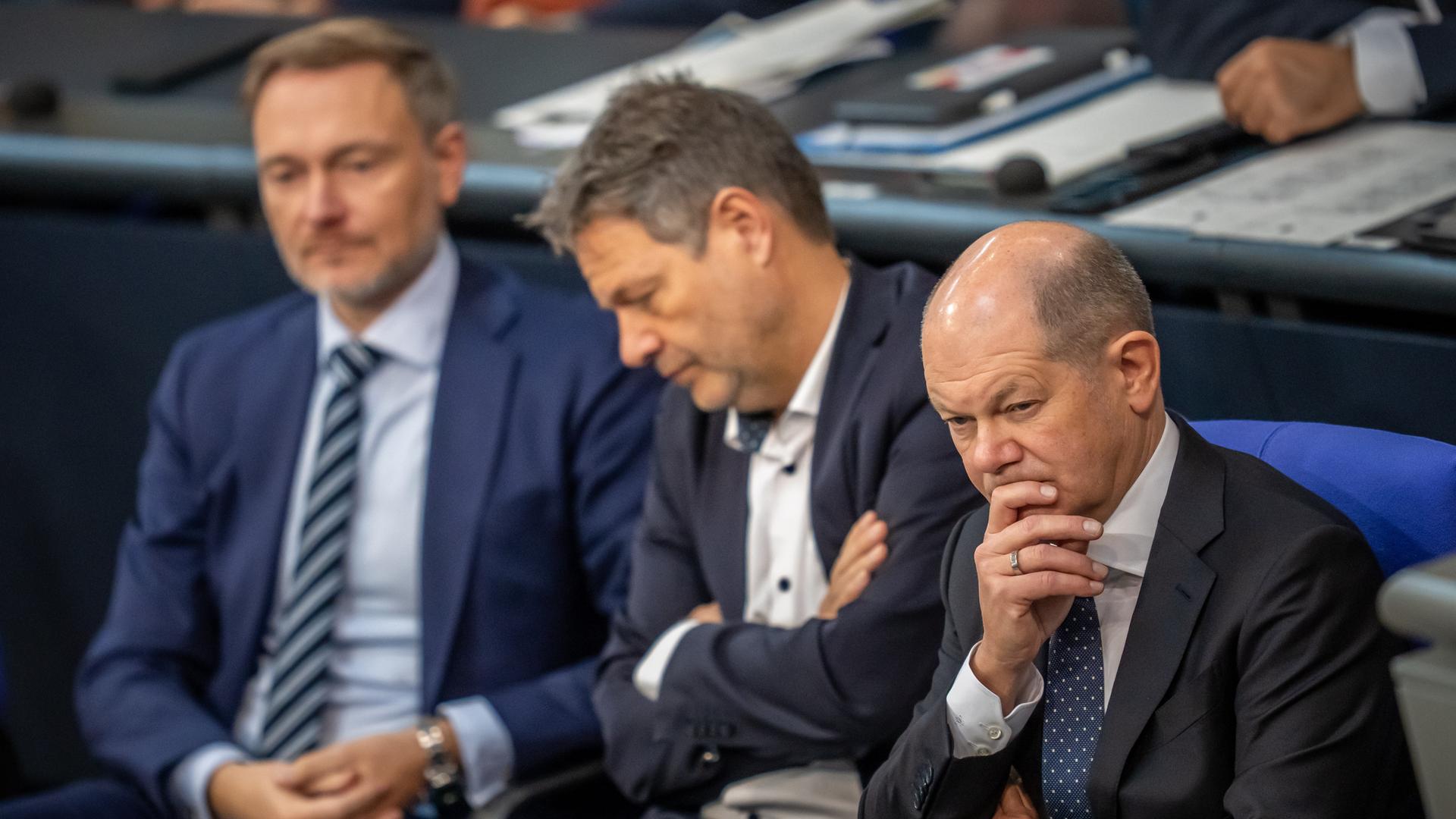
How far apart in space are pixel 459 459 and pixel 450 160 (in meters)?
0.50

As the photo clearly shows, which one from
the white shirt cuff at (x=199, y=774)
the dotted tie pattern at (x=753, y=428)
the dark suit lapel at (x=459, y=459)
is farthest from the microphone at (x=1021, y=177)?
the white shirt cuff at (x=199, y=774)

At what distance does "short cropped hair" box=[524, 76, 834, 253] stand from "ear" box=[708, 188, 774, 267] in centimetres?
1

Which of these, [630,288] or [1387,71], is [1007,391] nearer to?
[630,288]

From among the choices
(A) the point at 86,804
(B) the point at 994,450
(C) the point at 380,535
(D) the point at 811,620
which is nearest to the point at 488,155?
(C) the point at 380,535

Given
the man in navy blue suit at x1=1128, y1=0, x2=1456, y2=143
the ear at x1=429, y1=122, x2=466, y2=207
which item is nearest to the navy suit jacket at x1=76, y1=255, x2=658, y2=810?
the ear at x1=429, y1=122, x2=466, y2=207

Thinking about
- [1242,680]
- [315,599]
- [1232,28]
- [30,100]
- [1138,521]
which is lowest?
[315,599]

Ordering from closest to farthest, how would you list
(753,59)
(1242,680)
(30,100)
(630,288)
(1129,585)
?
(1242,680) → (1129,585) → (630,288) → (753,59) → (30,100)

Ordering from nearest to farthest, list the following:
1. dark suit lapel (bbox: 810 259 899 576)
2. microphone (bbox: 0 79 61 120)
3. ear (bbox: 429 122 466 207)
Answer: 1. dark suit lapel (bbox: 810 259 899 576)
2. ear (bbox: 429 122 466 207)
3. microphone (bbox: 0 79 61 120)

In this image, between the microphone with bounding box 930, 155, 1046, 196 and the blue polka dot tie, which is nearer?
the blue polka dot tie

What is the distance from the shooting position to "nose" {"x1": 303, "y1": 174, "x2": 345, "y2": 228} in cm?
261

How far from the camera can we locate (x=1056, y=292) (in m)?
1.48

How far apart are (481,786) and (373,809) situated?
0.15 metres

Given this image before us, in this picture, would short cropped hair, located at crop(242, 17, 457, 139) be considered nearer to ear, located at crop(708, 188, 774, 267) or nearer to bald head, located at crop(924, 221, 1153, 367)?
ear, located at crop(708, 188, 774, 267)

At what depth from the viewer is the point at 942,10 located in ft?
11.4
